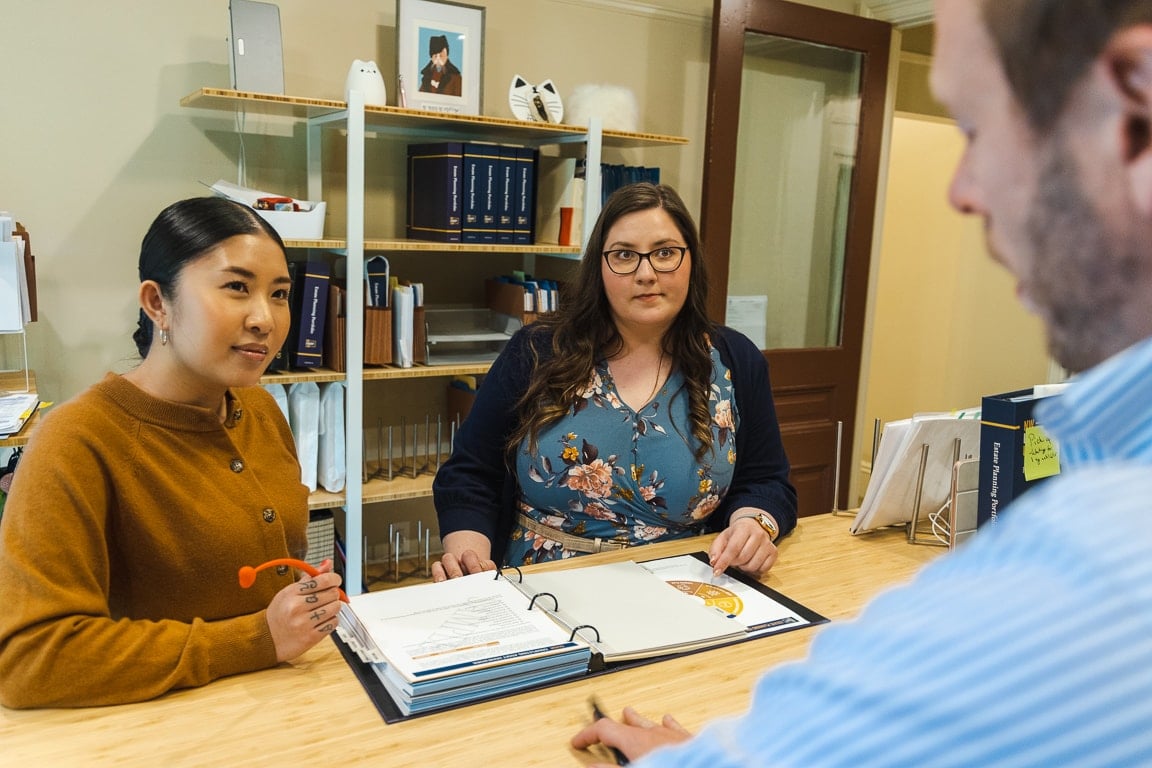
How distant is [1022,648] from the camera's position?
0.32 metres

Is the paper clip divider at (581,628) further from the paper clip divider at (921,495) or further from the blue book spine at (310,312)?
the blue book spine at (310,312)

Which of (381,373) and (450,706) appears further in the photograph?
(381,373)

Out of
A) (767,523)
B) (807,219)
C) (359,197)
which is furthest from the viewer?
(807,219)

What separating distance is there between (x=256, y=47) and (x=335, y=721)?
85.4 inches

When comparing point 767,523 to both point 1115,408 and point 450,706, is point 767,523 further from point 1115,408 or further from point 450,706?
point 1115,408

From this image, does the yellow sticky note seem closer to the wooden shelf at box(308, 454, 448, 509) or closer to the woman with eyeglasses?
the woman with eyeglasses

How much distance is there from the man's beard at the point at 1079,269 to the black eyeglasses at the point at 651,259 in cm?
150

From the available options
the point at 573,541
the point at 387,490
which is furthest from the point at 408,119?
the point at 573,541

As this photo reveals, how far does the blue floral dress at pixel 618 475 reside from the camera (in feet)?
5.90

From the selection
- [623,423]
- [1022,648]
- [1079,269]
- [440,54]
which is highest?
[440,54]

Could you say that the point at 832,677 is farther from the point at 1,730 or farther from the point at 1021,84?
the point at 1,730

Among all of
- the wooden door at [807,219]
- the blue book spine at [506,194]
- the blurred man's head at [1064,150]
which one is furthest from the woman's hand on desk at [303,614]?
the wooden door at [807,219]

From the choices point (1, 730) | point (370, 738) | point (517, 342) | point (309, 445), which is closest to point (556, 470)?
point (517, 342)

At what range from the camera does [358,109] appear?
2.69 metres
